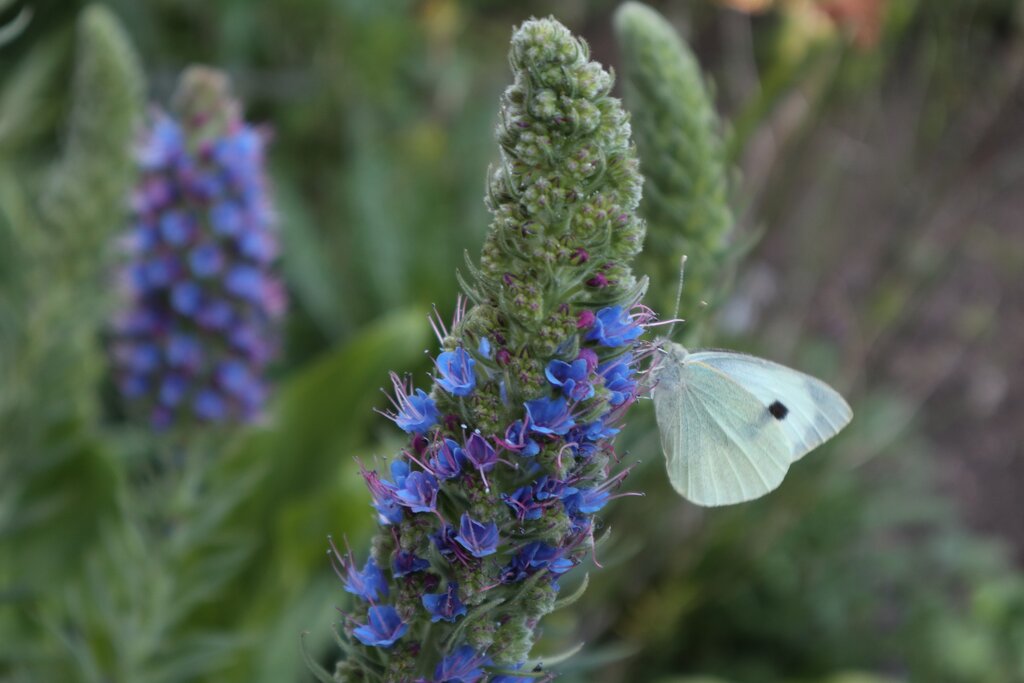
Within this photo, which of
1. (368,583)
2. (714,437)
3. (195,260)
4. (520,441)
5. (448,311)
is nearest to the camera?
(520,441)

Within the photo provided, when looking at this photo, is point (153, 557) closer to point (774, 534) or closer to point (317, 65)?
point (774, 534)

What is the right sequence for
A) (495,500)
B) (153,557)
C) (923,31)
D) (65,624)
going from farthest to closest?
(923,31), (65,624), (153,557), (495,500)

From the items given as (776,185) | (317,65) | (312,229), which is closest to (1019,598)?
(776,185)

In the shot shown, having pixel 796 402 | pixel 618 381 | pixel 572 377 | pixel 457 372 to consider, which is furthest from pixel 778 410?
pixel 457 372

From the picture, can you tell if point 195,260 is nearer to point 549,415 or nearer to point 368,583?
point 368,583

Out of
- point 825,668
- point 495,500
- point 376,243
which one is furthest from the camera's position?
point 376,243

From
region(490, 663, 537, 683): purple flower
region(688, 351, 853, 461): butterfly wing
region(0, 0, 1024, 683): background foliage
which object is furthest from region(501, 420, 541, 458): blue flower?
region(688, 351, 853, 461): butterfly wing
